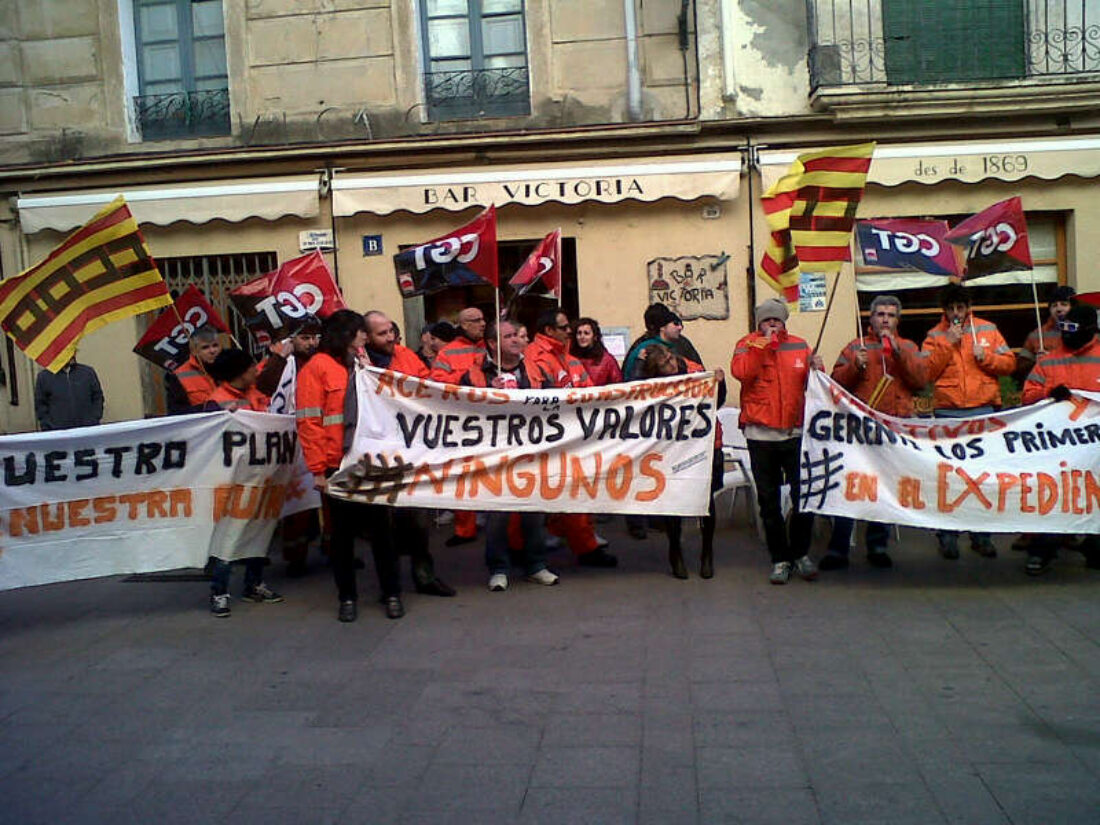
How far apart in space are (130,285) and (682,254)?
644 cm

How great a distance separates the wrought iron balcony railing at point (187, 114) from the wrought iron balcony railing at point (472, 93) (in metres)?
2.40

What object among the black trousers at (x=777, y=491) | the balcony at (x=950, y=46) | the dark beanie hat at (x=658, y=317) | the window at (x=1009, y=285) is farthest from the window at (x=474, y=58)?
the black trousers at (x=777, y=491)

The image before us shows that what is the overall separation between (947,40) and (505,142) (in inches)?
191

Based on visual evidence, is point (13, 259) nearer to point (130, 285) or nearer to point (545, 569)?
point (130, 285)

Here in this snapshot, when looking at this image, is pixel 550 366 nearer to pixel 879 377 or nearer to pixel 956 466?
pixel 879 377

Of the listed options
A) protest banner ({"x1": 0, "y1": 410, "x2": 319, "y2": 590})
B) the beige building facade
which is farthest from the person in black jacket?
protest banner ({"x1": 0, "y1": 410, "x2": 319, "y2": 590})

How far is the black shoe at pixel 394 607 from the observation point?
7094 millimetres

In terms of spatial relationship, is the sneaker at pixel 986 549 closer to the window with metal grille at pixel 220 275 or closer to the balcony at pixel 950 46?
the balcony at pixel 950 46

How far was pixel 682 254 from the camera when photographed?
12422 millimetres

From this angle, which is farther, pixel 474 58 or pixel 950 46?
pixel 474 58

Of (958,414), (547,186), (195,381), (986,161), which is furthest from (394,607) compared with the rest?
(986,161)

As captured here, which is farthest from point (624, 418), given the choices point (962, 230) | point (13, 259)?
point (13, 259)

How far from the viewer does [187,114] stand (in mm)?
13078

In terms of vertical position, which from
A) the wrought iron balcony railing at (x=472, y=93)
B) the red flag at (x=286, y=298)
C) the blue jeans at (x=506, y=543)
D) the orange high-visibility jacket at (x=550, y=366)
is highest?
the wrought iron balcony railing at (x=472, y=93)
